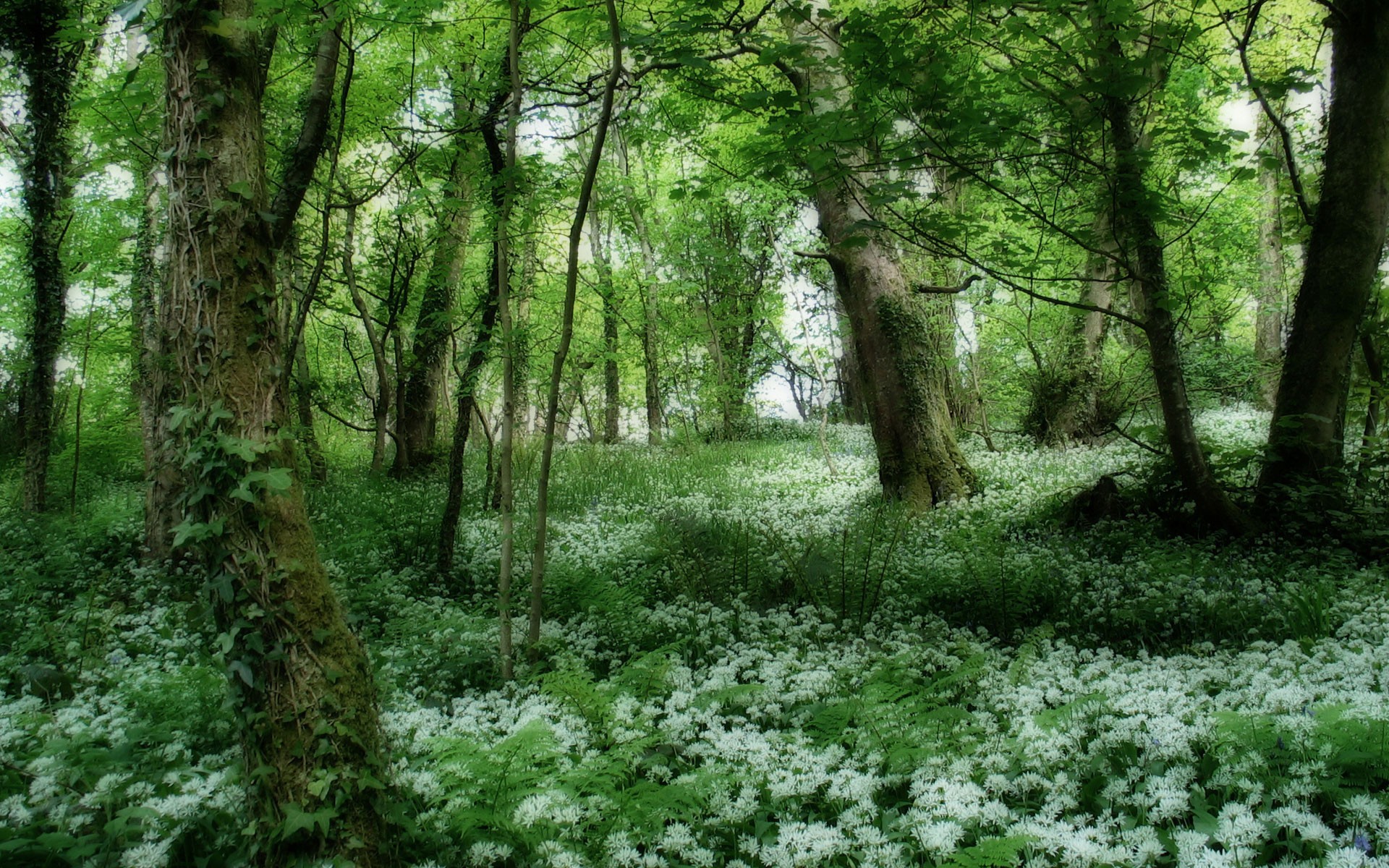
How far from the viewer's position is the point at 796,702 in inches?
144

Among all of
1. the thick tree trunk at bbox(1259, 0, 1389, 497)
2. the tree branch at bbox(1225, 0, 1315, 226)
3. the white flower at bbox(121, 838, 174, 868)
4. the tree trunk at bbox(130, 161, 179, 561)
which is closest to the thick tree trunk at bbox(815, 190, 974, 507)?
the thick tree trunk at bbox(1259, 0, 1389, 497)

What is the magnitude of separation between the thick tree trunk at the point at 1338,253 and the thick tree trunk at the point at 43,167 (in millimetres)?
12452

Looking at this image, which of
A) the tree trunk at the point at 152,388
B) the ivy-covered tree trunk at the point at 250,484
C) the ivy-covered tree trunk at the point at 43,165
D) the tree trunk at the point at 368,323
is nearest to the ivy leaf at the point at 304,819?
the ivy-covered tree trunk at the point at 250,484

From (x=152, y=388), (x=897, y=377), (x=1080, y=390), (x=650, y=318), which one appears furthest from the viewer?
(x=650, y=318)

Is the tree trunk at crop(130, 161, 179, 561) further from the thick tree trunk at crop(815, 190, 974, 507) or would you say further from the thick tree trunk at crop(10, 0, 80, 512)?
the thick tree trunk at crop(815, 190, 974, 507)

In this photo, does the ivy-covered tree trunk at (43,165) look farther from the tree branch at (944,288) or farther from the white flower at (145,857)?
the tree branch at (944,288)

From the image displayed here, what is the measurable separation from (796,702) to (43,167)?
9.90 meters

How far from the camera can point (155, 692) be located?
3.53 meters

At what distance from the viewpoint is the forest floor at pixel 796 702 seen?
7.73 ft

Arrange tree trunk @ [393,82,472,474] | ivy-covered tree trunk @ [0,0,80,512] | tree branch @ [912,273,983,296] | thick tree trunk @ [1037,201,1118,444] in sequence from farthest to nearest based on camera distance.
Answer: thick tree trunk @ [1037,201,1118,444] → tree trunk @ [393,82,472,474] → ivy-covered tree trunk @ [0,0,80,512] → tree branch @ [912,273,983,296]

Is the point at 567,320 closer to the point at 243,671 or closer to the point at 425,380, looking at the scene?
the point at 243,671

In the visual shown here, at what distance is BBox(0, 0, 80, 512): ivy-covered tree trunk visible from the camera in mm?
7672

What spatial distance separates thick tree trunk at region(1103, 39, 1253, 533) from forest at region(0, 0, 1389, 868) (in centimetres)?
4

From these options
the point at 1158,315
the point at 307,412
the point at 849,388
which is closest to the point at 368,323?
the point at 307,412
